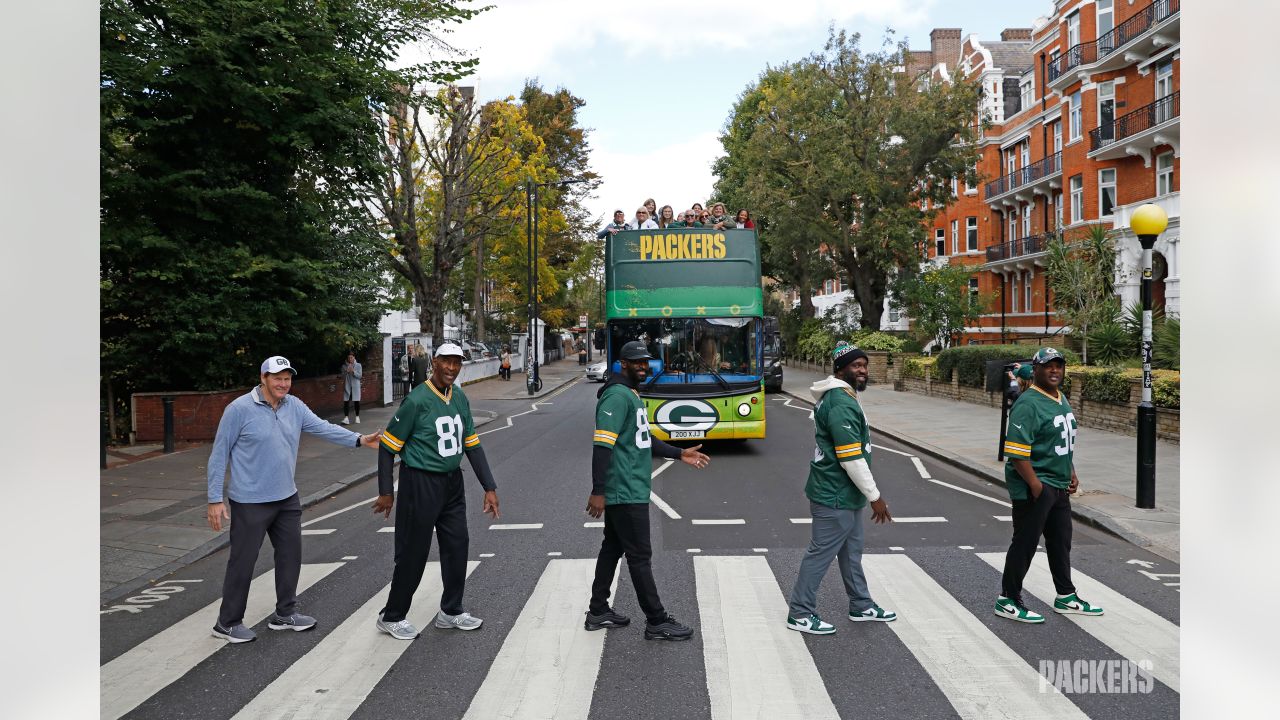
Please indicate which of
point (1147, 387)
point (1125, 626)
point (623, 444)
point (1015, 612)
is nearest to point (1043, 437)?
point (1015, 612)

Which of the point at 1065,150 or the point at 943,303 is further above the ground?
the point at 1065,150

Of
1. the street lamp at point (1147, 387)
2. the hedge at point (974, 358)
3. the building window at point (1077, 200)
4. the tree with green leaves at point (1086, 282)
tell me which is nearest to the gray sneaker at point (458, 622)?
Answer: the street lamp at point (1147, 387)

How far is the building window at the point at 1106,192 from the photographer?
3353 centimetres

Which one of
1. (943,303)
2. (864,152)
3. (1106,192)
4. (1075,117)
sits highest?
(1075,117)

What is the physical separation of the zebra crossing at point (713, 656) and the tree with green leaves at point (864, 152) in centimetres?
2896

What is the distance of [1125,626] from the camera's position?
5.80 meters

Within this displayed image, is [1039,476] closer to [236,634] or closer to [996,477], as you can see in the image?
[236,634]

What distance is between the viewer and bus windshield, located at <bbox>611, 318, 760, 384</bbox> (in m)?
14.1

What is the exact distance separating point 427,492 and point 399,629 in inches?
34.7

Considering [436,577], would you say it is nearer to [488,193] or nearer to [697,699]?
[697,699]

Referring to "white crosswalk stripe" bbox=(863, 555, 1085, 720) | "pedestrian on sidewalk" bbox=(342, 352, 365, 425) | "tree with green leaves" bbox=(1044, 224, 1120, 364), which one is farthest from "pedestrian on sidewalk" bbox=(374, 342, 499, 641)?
"tree with green leaves" bbox=(1044, 224, 1120, 364)

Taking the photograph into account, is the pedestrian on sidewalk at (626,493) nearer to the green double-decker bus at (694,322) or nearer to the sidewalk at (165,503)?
the sidewalk at (165,503)

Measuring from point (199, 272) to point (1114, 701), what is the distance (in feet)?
52.2
